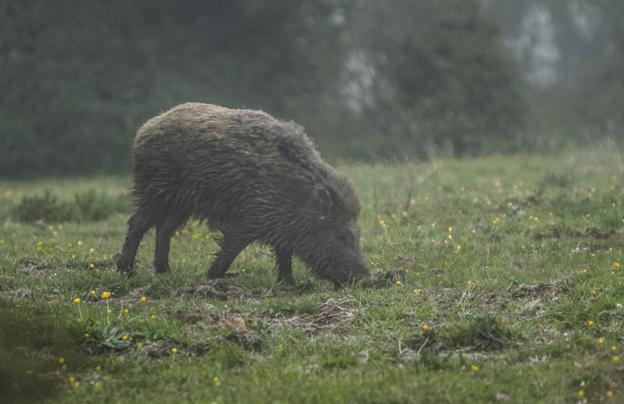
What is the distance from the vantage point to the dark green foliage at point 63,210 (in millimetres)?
14891

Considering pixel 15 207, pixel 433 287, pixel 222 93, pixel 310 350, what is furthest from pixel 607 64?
pixel 310 350

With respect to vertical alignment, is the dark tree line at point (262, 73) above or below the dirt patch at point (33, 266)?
above

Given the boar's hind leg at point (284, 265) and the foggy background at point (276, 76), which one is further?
the foggy background at point (276, 76)

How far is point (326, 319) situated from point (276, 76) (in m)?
21.0

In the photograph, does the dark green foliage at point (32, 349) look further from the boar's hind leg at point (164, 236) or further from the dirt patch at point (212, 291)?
the boar's hind leg at point (164, 236)

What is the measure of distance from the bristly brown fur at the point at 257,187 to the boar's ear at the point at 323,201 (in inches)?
0.4

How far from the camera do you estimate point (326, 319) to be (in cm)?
810

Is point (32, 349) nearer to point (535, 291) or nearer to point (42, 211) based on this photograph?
point (535, 291)

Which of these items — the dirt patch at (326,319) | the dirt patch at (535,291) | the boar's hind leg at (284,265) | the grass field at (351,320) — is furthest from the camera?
the boar's hind leg at (284,265)

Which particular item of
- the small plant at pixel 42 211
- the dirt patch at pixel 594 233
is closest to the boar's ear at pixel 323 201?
the dirt patch at pixel 594 233

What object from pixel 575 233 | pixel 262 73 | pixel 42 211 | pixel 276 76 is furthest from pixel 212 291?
pixel 276 76

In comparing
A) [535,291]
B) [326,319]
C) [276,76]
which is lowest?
→ [326,319]

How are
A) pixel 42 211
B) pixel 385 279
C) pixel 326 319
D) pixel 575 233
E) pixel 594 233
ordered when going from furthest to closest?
pixel 42 211 → pixel 575 233 → pixel 594 233 → pixel 385 279 → pixel 326 319

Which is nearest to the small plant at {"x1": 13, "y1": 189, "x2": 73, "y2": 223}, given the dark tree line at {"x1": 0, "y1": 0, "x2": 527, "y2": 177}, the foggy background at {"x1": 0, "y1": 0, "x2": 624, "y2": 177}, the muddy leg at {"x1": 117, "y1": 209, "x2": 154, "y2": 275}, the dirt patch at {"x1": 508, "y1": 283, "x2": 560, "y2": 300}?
the muddy leg at {"x1": 117, "y1": 209, "x2": 154, "y2": 275}
